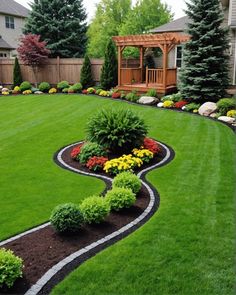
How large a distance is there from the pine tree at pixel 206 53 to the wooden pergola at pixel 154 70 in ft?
5.99

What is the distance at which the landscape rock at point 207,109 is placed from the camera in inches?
599

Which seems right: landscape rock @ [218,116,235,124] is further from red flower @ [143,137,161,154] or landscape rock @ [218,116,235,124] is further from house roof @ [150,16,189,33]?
house roof @ [150,16,189,33]

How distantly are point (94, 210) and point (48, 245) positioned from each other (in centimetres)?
98

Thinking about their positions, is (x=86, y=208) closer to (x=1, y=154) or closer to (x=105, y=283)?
(x=105, y=283)

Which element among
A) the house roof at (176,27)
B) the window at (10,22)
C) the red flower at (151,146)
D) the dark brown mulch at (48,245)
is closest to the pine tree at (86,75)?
the house roof at (176,27)

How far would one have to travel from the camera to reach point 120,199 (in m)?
6.54

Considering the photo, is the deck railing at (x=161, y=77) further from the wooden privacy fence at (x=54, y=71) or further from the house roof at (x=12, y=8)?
the house roof at (x=12, y=8)

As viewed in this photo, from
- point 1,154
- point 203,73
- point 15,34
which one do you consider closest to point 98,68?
point 203,73

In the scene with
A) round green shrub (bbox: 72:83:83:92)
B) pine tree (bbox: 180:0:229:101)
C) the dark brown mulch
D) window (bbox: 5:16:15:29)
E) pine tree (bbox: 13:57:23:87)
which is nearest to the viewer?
the dark brown mulch

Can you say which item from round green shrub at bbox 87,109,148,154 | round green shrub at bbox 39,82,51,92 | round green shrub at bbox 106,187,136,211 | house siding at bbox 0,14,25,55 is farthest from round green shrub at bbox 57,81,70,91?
round green shrub at bbox 106,187,136,211

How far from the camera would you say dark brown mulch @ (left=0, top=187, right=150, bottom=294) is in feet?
15.3

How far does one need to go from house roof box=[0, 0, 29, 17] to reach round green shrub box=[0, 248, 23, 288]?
34118mm

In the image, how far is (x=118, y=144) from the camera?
31.3 ft

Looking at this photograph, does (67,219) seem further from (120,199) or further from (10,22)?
(10,22)
